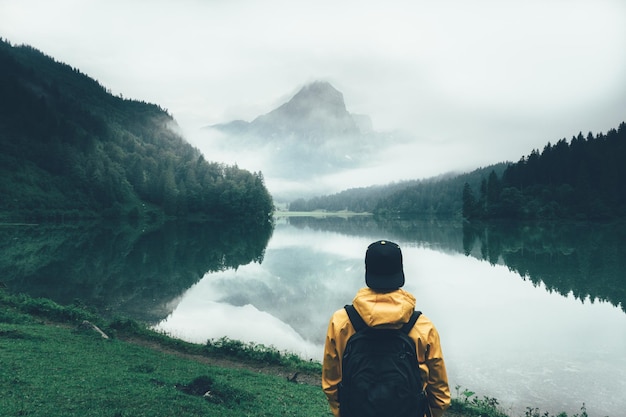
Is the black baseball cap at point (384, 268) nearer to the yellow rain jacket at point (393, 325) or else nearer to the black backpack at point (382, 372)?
the yellow rain jacket at point (393, 325)

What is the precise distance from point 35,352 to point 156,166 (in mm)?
183249

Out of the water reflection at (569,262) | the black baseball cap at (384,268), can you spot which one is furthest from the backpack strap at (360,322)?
the water reflection at (569,262)

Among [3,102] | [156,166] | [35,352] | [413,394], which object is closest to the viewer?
[413,394]

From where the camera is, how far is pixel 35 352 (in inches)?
530

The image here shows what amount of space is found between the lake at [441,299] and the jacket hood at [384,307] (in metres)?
13.0

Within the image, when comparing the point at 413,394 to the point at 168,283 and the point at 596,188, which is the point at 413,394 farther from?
the point at 596,188

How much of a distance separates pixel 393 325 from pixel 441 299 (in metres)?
28.9

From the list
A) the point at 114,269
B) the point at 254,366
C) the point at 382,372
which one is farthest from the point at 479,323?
the point at 114,269

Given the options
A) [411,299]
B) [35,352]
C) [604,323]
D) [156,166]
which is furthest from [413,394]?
[156,166]

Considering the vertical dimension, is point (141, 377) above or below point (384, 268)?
below

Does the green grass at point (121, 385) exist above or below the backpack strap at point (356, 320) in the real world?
below

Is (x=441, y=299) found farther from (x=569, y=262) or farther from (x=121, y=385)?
(x=569, y=262)

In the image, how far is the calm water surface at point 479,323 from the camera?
16.1 meters

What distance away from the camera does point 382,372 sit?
4387 mm
